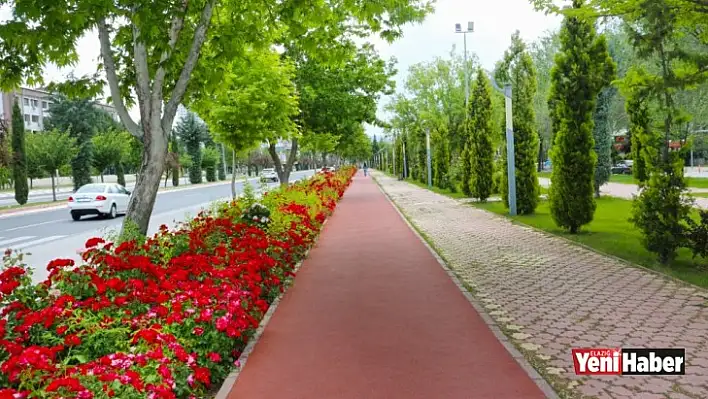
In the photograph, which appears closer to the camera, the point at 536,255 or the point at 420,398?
the point at 420,398

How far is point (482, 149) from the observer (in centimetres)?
2283

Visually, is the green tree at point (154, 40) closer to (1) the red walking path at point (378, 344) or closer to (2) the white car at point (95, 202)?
(1) the red walking path at point (378, 344)

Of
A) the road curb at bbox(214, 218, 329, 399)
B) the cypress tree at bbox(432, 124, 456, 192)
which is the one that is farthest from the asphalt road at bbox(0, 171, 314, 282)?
the cypress tree at bbox(432, 124, 456, 192)

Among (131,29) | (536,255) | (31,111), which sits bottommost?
(536,255)

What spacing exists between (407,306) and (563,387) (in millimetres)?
2657

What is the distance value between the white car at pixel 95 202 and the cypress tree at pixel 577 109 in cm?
1554

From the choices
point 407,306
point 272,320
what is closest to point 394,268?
point 407,306

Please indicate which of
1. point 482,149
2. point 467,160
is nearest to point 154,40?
point 482,149

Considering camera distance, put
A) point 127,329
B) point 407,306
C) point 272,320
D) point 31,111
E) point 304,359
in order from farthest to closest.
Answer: point 31,111, point 407,306, point 272,320, point 304,359, point 127,329

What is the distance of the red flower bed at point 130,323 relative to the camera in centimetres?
329

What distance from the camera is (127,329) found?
4254 mm

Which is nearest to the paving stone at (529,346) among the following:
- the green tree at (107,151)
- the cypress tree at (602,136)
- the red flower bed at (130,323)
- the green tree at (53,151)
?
the red flower bed at (130,323)

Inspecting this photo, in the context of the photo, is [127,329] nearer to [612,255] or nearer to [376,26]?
[376,26]

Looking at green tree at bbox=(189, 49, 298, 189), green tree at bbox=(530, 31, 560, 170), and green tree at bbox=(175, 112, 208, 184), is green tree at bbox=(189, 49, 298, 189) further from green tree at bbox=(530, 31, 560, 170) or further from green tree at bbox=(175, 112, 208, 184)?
green tree at bbox=(175, 112, 208, 184)
